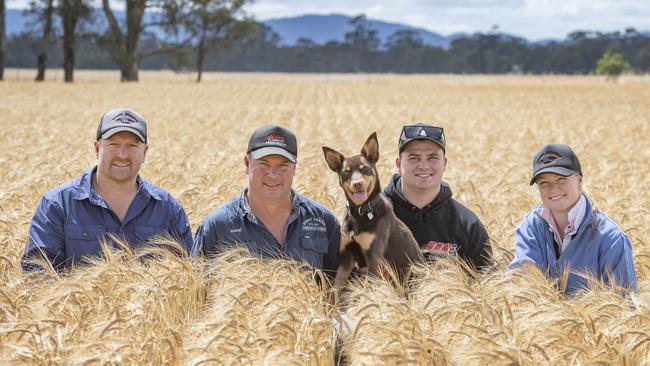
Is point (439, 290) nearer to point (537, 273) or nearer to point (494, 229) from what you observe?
point (537, 273)

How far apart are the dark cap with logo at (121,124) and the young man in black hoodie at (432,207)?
198cm

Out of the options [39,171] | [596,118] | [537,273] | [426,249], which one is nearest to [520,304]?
[537,273]

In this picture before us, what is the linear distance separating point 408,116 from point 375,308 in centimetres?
2499

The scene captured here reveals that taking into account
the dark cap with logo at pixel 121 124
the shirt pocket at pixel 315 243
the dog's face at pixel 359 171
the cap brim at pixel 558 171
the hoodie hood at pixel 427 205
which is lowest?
the shirt pocket at pixel 315 243

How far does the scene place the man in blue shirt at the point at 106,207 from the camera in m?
5.96

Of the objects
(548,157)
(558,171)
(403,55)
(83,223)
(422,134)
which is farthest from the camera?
(403,55)

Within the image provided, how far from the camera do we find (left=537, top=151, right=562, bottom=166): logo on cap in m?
5.63

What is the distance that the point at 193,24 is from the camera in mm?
66812

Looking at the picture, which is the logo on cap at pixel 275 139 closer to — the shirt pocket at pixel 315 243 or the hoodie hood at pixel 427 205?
the shirt pocket at pixel 315 243

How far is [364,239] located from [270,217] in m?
0.70

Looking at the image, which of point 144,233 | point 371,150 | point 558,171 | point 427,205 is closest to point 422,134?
point 427,205

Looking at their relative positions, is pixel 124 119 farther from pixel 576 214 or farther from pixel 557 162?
pixel 576 214

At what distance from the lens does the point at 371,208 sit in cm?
570

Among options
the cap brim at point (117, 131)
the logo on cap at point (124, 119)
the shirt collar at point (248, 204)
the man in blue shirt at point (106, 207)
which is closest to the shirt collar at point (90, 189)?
the man in blue shirt at point (106, 207)
